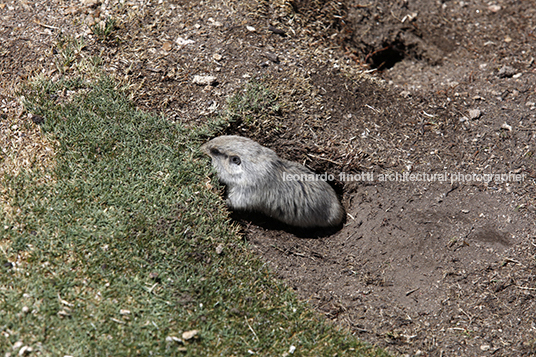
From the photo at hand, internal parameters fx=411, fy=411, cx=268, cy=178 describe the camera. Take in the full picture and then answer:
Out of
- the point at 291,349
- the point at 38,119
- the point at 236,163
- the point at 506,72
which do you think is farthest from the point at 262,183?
the point at 506,72

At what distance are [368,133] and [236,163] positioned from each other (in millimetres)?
1888

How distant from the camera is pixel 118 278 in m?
3.93

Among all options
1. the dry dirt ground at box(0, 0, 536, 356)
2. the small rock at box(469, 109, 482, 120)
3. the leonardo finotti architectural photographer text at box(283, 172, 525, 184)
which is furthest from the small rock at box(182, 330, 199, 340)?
the small rock at box(469, 109, 482, 120)

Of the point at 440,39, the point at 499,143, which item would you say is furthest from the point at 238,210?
the point at 440,39

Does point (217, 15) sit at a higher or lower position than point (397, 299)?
higher

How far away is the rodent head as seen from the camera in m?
4.83

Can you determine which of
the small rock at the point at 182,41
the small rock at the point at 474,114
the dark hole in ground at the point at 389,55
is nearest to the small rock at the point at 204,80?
the small rock at the point at 182,41

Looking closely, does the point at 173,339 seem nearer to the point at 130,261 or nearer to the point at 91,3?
the point at 130,261

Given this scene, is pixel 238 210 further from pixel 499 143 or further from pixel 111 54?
pixel 499 143

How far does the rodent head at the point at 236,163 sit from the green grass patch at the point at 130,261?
0.55 feet

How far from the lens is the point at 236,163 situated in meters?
4.86

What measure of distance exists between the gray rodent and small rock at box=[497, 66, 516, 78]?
3430mm

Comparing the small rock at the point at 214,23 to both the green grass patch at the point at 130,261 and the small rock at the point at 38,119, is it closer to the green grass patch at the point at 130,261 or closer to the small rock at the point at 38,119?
the green grass patch at the point at 130,261

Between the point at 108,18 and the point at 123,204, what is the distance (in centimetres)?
268
